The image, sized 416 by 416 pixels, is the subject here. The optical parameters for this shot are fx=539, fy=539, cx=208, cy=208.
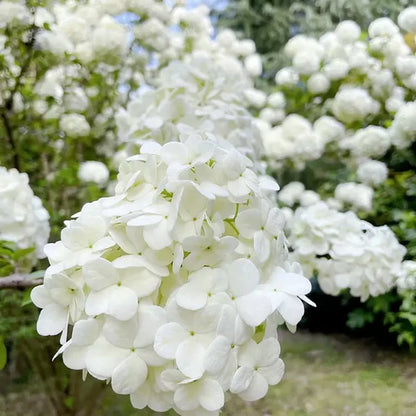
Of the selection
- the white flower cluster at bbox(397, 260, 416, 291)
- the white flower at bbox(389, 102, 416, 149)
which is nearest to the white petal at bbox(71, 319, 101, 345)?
the white flower cluster at bbox(397, 260, 416, 291)

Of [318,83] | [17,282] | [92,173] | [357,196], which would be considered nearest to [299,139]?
[318,83]

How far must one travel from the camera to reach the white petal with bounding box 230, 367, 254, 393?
396 mm

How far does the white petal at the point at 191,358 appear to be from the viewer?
0.38 m

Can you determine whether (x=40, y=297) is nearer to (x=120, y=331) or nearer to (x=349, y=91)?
(x=120, y=331)

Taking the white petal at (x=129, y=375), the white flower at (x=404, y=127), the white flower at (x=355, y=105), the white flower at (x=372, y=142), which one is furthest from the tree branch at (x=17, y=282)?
the white flower at (x=355, y=105)

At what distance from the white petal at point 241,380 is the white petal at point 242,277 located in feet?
0.19

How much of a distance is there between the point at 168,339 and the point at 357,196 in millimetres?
1181

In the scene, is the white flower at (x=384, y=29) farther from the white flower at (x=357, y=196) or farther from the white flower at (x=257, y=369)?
the white flower at (x=257, y=369)

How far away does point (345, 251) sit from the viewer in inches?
33.2

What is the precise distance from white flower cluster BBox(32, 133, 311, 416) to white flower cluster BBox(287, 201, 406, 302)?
42cm

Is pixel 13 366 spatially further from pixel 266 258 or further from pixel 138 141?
pixel 266 258

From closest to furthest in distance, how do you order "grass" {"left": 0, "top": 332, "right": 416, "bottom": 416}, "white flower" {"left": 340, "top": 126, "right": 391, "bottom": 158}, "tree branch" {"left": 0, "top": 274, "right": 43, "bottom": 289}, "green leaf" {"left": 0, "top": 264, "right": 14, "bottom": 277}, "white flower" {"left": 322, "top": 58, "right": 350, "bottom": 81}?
"tree branch" {"left": 0, "top": 274, "right": 43, "bottom": 289}
"green leaf" {"left": 0, "top": 264, "right": 14, "bottom": 277}
"grass" {"left": 0, "top": 332, "right": 416, "bottom": 416}
"white flower" {"left": 340, "top": 126, "right": 391, "bottom": 158}
"white flower" {"left": 322, "top": 58, "right": 350, "bottom": 81}

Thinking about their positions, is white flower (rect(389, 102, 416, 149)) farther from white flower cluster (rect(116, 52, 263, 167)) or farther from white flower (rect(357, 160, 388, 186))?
white flower cluster (rect(116, 52, 263, 167))

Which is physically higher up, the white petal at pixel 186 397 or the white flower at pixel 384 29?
the white flower at pixel 384 29
